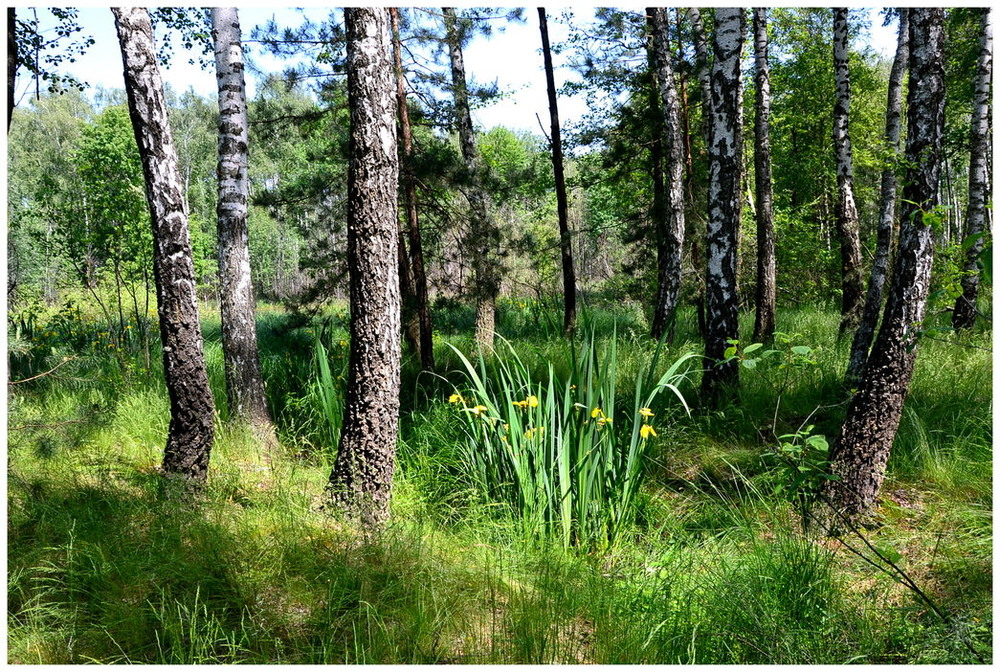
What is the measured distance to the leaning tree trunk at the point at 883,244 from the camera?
18.1 feet

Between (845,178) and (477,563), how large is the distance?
25.0 ft

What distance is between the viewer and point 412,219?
7164 mm

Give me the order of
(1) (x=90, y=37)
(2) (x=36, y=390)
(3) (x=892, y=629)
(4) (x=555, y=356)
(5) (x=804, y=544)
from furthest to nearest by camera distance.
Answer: (1) (x=90, y=37), (4) (x=555, y=356), (2) (x=36, y=390), (5) (x=804, y=544), (3) (x=892, y=629)

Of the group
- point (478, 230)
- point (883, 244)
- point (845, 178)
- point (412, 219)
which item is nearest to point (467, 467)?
point (412, 219)

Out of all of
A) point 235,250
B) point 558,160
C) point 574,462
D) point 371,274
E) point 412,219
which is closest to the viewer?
point 371,274

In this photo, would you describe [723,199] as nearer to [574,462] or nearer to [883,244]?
[883,244]

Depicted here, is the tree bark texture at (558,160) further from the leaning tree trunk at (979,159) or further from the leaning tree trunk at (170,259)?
the leaning tree trunk at (170,259)

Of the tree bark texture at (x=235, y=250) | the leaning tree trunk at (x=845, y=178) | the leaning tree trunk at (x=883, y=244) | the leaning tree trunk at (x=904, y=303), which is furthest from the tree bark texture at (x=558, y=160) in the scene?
the leaning tree trunk at (x=904, y=303)

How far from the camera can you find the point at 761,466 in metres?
4.29

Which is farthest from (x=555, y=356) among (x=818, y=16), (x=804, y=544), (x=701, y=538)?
(x=818, y=16)

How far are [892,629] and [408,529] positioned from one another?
2.18 meters

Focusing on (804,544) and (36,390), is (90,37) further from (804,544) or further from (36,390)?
(804,544)

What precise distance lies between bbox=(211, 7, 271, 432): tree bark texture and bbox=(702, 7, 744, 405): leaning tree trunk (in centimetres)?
390

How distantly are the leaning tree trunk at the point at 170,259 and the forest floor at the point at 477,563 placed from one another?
0.30m
